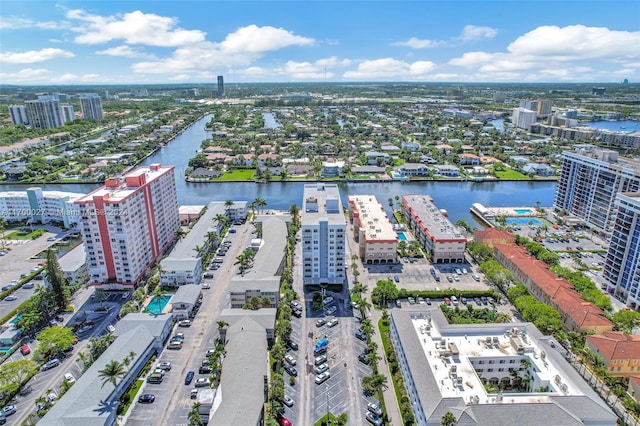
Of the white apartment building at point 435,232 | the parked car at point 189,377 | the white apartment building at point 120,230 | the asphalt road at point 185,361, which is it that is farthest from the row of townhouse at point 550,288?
the white apartment building at point 120,230

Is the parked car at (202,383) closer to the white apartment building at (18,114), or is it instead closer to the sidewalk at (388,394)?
the sidewalk at (388,394)

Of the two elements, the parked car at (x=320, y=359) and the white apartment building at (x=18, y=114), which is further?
the white apartment building at (x=18, y=114)

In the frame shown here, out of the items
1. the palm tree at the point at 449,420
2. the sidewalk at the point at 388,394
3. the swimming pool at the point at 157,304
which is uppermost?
the palm tree at the point at 449,420

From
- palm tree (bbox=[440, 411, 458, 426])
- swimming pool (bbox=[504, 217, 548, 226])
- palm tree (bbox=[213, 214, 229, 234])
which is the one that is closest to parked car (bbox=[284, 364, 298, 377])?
palm tree (bbox=[440, 411, 458, 426])

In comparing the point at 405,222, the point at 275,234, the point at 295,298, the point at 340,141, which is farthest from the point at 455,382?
the point at 340,141

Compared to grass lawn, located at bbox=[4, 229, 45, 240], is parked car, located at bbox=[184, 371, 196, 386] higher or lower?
lower

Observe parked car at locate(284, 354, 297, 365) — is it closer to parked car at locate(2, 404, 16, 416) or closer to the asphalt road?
the asphalt road

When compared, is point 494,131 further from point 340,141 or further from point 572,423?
point 572,423
